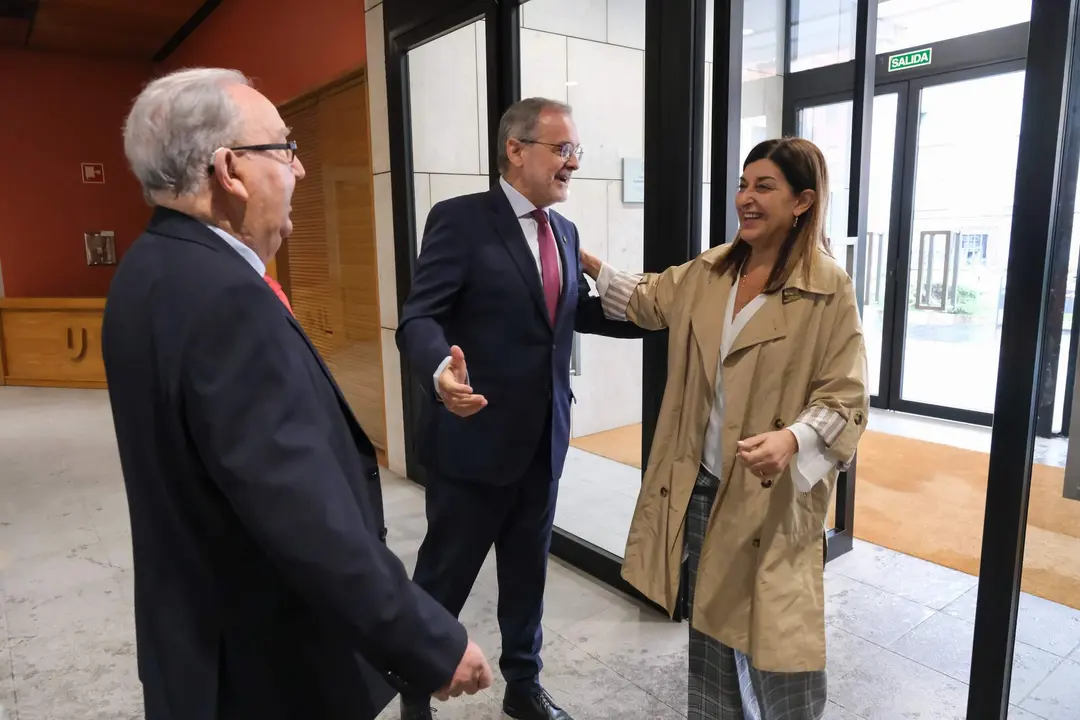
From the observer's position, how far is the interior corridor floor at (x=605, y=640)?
7.47 ft

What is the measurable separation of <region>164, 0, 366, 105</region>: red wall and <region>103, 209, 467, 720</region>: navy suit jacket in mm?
3467

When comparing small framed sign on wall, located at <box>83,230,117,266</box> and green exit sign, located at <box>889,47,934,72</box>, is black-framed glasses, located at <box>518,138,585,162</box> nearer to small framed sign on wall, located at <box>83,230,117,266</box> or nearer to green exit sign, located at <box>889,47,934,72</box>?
green exit sign, located at <box>889,47,934,72</box>

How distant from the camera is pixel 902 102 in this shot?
5.44 m

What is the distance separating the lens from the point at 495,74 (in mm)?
3023

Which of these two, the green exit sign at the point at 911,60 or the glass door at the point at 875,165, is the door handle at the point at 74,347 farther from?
the green exit sign at the point at 911,60

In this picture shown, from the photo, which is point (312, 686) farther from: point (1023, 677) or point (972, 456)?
point (972, 456)

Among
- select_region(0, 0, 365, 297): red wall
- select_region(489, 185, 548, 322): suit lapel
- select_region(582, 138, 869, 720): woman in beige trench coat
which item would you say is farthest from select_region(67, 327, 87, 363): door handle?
select_region(582, 138, 869, 720): woman in beige trench coat

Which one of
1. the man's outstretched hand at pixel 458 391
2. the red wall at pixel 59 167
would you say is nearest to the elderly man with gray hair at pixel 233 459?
the man's outstretched hand at pixel 458 391

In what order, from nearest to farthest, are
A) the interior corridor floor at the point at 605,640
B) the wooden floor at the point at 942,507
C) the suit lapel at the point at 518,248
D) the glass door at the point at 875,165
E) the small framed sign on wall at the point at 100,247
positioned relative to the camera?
1. the wooden floor at the point at 942,507
2. the suit lapel at the point at 518,248
3. the interior corridor floor at the point at 605,640
4. the glass door at the point at 875,165
5. the small framed sign on wall at the point at 100,247

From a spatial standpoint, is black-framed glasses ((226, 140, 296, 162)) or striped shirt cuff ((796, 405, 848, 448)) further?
striped shirt cuff ((796, 405, 848, 448))

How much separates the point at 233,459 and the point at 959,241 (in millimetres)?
5777

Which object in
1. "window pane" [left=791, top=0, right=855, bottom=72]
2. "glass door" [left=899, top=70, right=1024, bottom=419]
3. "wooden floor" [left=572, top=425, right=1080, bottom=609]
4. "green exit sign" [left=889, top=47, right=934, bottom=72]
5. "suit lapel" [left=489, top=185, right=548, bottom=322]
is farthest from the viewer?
"window pane" [left=791, top=0, right=855, bottom=72]

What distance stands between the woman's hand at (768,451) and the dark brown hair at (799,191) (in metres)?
0.33

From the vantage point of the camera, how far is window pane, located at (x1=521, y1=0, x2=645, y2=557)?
4.36m
